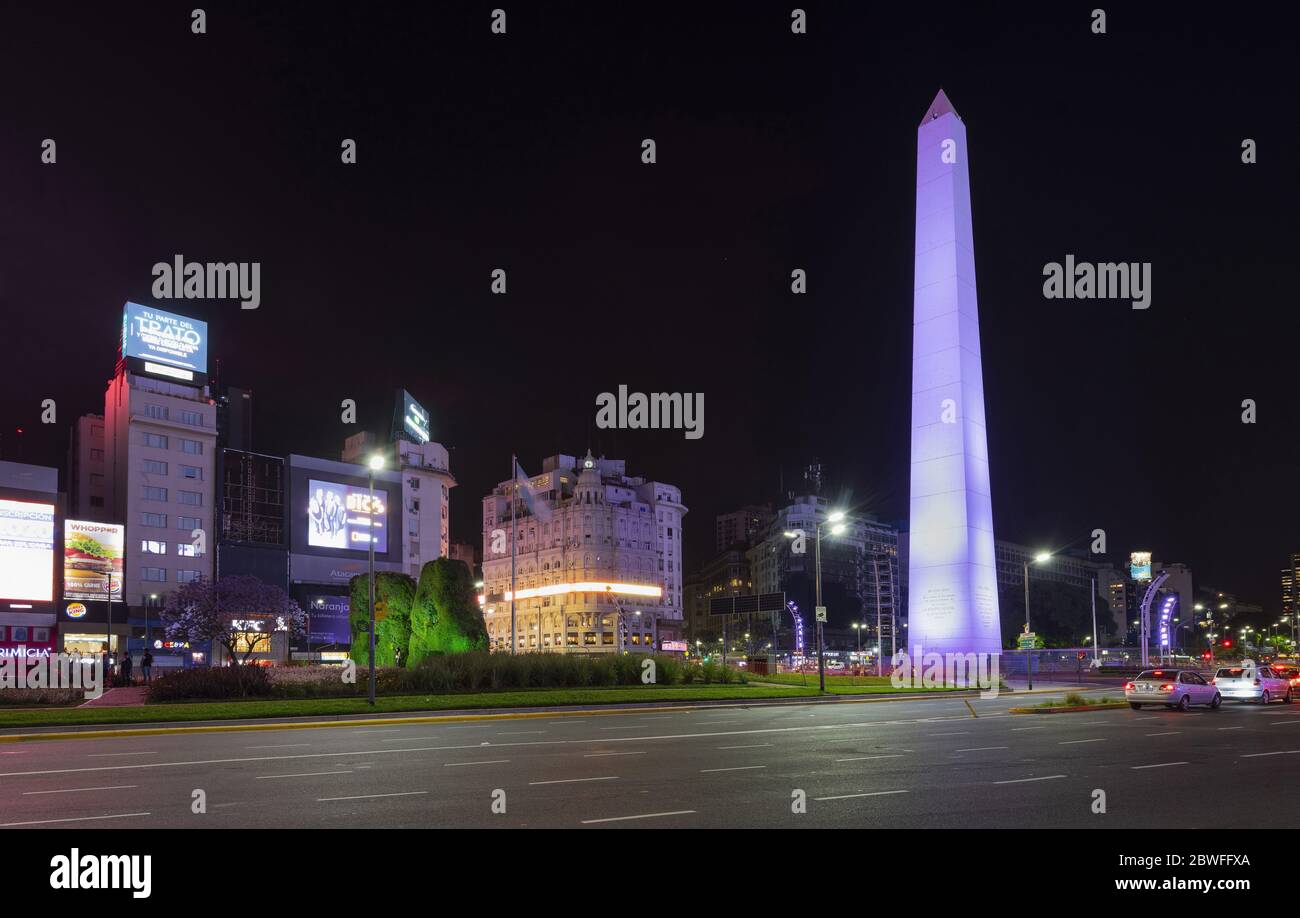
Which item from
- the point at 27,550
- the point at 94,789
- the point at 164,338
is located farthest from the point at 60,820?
the point at 164,338

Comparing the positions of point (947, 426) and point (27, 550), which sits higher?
point (947, 426)

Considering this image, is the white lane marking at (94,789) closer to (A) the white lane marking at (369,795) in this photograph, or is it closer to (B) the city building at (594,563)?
(A) the white lane marking at (369,795)

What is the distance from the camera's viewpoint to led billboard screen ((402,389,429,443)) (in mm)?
142250

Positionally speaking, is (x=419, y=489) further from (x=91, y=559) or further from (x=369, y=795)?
(x=369, y=795)

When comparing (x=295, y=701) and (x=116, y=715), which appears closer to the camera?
(x=116, y=715)

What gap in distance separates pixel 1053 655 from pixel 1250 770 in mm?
59129

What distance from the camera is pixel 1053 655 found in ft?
235

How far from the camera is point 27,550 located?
84.5 metres

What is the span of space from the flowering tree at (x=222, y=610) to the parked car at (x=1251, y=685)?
68.7 metres

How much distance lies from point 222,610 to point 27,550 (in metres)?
15.4
